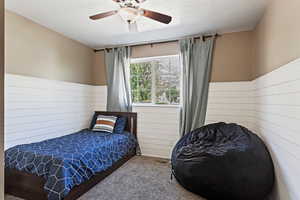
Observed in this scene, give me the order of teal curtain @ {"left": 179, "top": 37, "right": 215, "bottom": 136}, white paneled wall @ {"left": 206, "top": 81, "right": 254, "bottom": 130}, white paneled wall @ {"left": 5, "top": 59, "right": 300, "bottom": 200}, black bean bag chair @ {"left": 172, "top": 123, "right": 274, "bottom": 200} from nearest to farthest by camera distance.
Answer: white paneled wall @ {"left": 5, "top": 59, "right": 300, "bottom": 200}
black bean bag chair @ {"left": 172, "top": 123, "right": 274, "bottom": 200}
white paneled wall @ {"left": 206, "top": 81, "right": 254, "bottom": 130}
teal curtain @ {"left": 179, "top": 37, "right": 215, "bottom": 136}

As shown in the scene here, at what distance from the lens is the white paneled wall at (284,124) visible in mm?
1407

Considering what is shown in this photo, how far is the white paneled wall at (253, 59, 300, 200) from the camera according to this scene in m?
1.41

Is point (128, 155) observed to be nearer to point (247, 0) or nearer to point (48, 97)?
point (48, 97)

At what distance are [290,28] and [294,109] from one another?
700mm

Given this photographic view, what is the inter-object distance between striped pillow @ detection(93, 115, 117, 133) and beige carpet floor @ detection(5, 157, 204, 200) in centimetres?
78

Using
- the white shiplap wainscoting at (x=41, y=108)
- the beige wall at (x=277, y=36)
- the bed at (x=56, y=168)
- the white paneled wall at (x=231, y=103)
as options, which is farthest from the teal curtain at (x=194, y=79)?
the white shiplap wainscoting at (x=41, y=108)

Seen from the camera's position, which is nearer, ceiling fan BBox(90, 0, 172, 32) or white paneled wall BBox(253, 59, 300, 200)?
white paneled wall BBox(253, 59, 300, 200)

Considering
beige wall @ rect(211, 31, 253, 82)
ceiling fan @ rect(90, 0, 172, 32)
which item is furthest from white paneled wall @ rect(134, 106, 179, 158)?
ceiling fan @ rect(90, 0, 172, 32)

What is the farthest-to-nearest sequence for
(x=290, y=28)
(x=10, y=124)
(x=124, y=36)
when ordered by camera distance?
(x=124, y=36), (x=10, y=124), (x=290, y=28)

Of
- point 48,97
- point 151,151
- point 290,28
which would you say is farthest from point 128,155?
point 290,28

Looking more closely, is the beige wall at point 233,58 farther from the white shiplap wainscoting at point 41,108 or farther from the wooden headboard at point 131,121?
the white shiplap wainscoting at point 41,108

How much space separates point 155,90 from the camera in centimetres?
363

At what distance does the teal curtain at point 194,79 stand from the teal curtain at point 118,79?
1.12 metres

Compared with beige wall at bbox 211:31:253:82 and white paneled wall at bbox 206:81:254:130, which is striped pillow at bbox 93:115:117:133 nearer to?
white paneled wall at bbox 206:81:254:130
